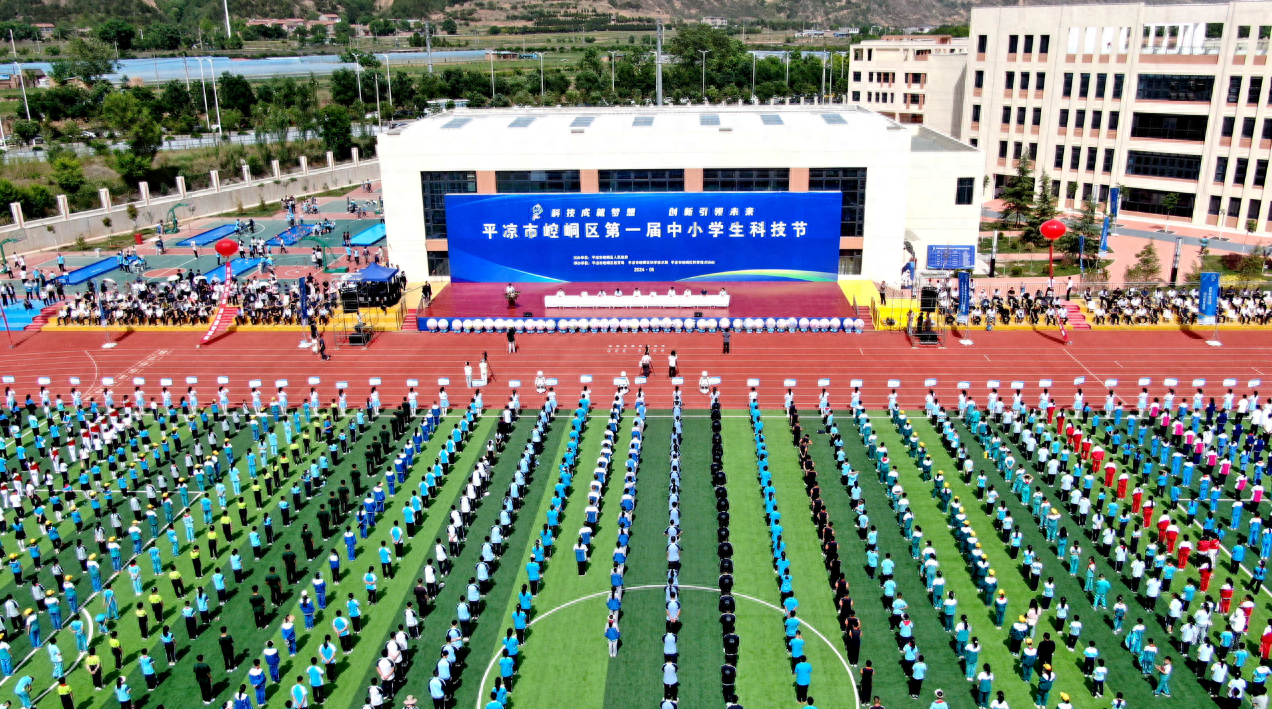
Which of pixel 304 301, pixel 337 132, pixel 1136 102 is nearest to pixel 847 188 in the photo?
pixel 304 301

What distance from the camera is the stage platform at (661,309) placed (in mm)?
46594

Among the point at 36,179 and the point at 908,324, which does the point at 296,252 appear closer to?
the point at 36,179

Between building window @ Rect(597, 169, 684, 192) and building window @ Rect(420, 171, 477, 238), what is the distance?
6.84 metres

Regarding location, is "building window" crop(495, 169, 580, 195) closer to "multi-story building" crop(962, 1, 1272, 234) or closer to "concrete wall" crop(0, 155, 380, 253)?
"concrete wall" crop(0, 155, 380, 253)

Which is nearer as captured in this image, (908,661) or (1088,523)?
(908,661)

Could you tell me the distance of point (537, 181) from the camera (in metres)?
50.7

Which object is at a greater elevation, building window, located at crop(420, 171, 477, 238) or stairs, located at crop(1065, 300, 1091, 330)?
building window, located at crop(420, 171, 477, 238)

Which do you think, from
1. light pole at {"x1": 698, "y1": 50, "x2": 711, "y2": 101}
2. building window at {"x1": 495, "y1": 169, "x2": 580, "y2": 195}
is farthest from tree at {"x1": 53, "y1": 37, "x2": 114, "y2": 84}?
→ building window at {"x1": 495, "y1": 169, "x2": 580, "y2": 195}

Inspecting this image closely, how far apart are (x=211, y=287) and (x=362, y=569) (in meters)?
32.0

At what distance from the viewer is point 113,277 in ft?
191

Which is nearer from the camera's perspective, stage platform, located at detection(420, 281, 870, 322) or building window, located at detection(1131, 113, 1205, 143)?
stage platform, located at detection(420, 281, 870, 322)

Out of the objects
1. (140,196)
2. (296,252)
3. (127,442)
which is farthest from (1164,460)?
(140,196)

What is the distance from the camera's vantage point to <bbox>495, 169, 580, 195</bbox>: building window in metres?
50.5

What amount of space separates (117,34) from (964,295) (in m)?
145
